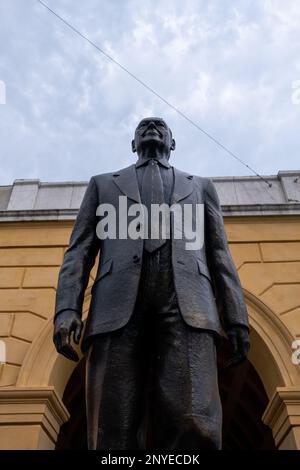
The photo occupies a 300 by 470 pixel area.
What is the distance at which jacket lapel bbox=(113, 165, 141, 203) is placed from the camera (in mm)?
2695

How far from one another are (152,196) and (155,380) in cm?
98

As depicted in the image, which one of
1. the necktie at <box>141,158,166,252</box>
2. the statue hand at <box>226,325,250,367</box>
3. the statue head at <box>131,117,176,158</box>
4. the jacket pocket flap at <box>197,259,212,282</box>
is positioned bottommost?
the statue hand at <box>226,325,250,367</box>

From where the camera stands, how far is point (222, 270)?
2.57m

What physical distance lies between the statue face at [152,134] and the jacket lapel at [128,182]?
0.61 feet

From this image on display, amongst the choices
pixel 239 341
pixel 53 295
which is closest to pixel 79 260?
pixel 239 341

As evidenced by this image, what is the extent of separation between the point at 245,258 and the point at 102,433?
19.9ft

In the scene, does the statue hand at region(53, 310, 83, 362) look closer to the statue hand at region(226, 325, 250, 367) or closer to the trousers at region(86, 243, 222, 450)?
the trousers at region(86, 243, 222, 450)

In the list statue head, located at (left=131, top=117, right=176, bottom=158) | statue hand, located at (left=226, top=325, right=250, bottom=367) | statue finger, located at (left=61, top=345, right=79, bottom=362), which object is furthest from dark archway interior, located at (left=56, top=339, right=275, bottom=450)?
statue finger, located at (left=61, top=345, right=79, bottom=362)

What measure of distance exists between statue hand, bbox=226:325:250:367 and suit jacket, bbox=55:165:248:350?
0.03 metres

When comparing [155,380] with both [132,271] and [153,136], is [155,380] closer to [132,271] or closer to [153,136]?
[132,271]

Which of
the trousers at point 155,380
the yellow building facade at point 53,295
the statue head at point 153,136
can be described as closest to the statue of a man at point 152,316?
the trousers at point 155,380

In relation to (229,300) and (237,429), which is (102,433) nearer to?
(229,300)

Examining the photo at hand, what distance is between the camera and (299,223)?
8.21 m
